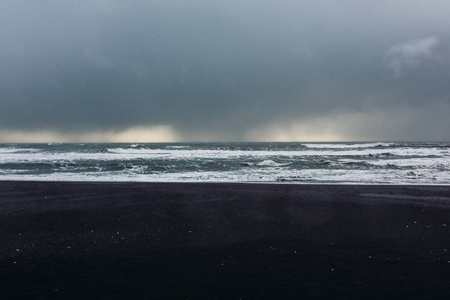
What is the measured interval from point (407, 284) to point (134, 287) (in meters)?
3.52

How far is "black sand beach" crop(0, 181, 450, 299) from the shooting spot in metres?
4.20

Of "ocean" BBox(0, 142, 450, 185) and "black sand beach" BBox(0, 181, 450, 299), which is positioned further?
"ocean" BBox(0, 142, 450, 185)

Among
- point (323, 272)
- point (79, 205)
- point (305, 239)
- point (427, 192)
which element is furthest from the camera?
point (427, 192)

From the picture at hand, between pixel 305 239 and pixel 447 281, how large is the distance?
7.99 feet

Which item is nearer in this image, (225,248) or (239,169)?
(225,248)

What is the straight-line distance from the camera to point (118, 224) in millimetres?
7625

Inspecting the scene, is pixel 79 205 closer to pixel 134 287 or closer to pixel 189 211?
pixel 189 211

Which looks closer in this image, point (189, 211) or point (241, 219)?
point (241, 219)

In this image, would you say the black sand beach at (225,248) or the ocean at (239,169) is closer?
the black sand beach at (225,248)

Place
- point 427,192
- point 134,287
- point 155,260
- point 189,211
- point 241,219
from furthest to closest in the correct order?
point 427,192, point 189,211, point 241,219, point 155,260, point 134,287

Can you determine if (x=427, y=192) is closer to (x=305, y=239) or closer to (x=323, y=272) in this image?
(x=305, y=239)

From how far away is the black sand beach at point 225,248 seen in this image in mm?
4195

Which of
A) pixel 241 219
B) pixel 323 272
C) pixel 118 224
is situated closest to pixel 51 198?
pixel 118 224

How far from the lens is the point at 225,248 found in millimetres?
5836
